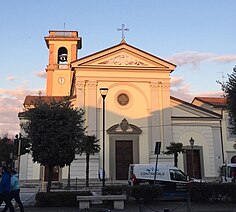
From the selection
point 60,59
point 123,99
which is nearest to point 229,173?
point 123,99

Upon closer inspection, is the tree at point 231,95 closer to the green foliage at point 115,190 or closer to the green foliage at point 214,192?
the green foliage at point 214,192

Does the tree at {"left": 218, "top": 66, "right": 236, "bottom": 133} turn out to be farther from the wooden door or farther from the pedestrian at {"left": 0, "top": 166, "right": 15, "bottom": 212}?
the wooden door

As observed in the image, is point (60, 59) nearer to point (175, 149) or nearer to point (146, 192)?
point (175, 149)

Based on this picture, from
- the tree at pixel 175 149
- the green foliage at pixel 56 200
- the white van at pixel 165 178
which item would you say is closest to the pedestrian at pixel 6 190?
the green foliage at pixel 56 200

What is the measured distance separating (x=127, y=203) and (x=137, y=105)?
18.3 metres

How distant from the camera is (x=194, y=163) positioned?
3288cm

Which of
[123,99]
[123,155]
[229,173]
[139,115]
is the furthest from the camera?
[123,99]

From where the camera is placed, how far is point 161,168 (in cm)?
1938

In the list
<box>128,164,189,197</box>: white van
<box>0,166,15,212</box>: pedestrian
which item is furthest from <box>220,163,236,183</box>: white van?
<box>0,166,15,212</box>: pedestrian

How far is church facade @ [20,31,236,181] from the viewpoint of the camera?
31.9m

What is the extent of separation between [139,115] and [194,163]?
7.39 m

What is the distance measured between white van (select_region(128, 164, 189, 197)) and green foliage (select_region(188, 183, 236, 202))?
2576mm

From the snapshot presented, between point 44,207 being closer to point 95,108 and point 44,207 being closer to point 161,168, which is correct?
point 161,168

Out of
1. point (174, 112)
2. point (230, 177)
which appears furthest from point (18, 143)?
point (174, 112)
